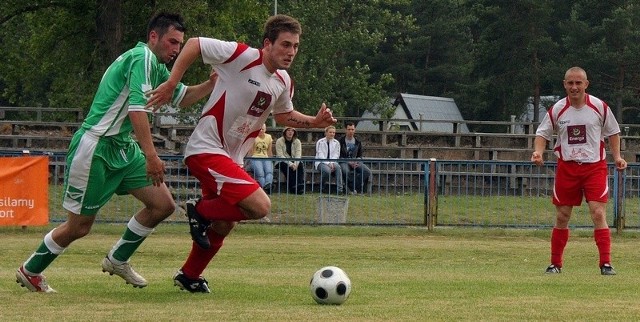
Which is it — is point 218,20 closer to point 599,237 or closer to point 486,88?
point 599,237

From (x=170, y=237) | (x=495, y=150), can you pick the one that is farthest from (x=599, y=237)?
(x=495, y=150)

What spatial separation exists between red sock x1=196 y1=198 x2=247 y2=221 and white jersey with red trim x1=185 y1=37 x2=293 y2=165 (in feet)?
1.31

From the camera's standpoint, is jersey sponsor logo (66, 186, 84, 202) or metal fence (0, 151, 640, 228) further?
metal fence (0, 151, 640, 228)

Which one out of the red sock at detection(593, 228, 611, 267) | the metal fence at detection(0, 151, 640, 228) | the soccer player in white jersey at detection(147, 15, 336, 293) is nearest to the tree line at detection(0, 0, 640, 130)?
the metal fence at detection(0, 151, 640, 228)

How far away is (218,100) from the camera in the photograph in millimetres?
9711

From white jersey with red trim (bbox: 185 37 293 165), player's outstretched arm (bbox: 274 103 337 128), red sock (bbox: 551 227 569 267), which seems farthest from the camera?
red sock (bbox: 551 227 569 267)

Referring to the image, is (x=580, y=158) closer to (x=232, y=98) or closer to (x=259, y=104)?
(x=259, y=104)

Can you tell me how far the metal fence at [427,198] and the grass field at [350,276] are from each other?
2.63 ft

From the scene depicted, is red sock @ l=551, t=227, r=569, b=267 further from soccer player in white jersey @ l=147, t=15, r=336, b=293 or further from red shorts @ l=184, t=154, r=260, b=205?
red shorts @ l=184, t=154, r=260, b=205

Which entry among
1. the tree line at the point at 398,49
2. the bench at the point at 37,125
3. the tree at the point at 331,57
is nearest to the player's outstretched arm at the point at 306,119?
the bench at the point at 37,125

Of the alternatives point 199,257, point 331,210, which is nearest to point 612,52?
point 331,210

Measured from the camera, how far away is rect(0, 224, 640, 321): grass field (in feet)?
28.2

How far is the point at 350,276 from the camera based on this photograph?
12.3m

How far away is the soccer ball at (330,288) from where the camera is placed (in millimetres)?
9109
